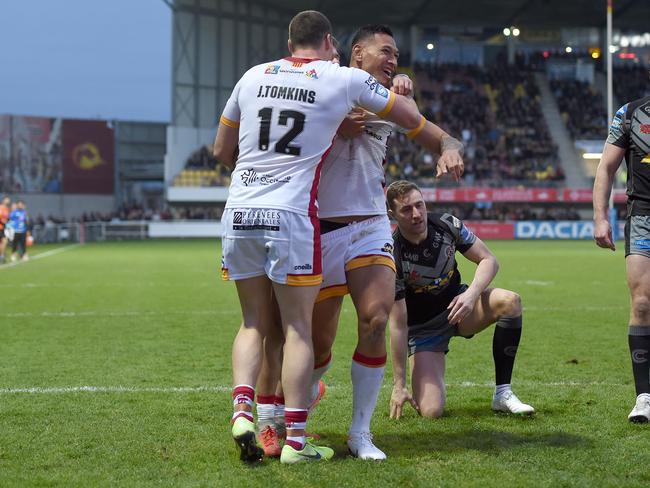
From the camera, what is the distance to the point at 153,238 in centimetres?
4544

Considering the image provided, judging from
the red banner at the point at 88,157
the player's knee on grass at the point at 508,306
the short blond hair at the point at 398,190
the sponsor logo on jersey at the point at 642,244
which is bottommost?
the player's knee on grass at the point at 508,306

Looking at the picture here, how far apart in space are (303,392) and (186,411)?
139 centimetres

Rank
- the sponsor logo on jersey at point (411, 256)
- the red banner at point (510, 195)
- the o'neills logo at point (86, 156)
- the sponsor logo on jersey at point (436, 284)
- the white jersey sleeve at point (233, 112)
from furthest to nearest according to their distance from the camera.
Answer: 1. the o'neills logo at point (86, 156)
2. the red banner at point (510, 195)
3. the sponsor logo on jersey at point (436, 284)
4. the sponsor logo on jersey at point (411, 256)
5. the white jersey sleeve at point (233, 112)

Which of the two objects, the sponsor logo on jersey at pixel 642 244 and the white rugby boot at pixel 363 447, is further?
the sponsor logo on jersey at pixel 642 244

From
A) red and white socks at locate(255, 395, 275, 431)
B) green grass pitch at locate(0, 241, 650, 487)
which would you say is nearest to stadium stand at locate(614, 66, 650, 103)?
green grass pitch at locate(0, 241, 650, 487)

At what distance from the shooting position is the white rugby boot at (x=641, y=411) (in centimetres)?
485

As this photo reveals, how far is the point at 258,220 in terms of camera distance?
4.04 m

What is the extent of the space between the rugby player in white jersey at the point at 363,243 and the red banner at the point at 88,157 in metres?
55.2

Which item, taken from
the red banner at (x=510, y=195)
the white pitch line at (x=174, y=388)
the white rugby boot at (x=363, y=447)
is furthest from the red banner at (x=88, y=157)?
the white rugby boot at (x=363, y=447)

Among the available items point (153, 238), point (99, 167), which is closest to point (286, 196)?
point (153, 238)

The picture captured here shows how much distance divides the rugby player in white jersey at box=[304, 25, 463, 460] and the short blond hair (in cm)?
59

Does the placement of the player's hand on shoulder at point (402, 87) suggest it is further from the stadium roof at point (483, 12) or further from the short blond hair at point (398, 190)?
the stadium roof at point (483, 12)

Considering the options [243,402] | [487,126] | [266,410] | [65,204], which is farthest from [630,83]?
[243,402]

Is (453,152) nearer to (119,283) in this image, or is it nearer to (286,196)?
(286,196)
